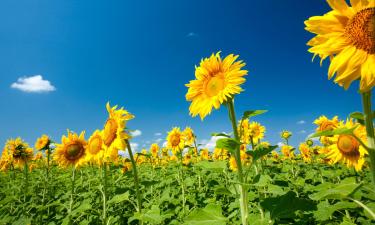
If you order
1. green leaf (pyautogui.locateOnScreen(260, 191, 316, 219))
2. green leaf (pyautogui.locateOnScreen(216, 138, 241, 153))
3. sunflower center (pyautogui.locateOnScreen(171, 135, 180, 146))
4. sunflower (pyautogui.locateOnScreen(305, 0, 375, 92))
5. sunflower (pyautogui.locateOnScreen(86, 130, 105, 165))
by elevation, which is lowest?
green leaf (pyautogui.locateOnScreen(260, 191, 316, 219))

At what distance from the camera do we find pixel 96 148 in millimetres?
4582

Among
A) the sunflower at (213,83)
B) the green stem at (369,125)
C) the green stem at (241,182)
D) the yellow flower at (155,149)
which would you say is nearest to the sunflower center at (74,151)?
the sunflower at (213,83)

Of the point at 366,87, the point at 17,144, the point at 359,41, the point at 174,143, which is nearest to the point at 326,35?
the point at 359,41

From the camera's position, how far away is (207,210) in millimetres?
2684

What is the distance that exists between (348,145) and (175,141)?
5.45 meters

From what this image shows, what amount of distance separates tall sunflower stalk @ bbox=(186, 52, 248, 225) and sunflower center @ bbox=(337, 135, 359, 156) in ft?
8.03

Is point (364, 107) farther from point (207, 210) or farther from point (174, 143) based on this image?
point (174, 143)

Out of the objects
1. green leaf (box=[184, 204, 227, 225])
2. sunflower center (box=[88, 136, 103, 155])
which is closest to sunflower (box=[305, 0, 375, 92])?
green leaf (box=[184, 204, 227, 225])

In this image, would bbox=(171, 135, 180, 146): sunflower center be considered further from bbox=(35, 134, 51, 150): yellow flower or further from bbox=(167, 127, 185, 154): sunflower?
bbox=(35, 134, 51, 150): yellow flower

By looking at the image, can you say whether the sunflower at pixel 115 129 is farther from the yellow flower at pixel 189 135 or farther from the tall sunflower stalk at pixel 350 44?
the yellow flower at pixel 189 135

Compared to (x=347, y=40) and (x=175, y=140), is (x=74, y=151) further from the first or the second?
(x=347, y=40)

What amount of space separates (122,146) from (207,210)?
1600 millimetres

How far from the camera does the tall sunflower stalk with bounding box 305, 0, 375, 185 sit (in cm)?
169

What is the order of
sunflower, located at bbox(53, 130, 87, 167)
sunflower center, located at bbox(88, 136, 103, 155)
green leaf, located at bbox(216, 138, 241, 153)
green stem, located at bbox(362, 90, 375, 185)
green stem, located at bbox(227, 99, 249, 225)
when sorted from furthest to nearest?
sunflower, located at bbox(53, 130, 87, 167), sunflower center, located at bbox(88, 136, 103, 155), green stem, located at bbox(227, 99, 249, 225), green leaf, located at bbox(216, 138, 241, 153), green stem, located at bbox(362, 90, 375, 185)
